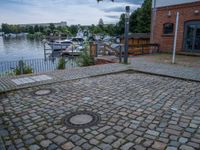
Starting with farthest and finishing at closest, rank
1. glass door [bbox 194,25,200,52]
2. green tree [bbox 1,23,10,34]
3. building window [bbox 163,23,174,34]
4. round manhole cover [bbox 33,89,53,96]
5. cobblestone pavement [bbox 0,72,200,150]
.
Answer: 1. green tree [bbox 1,23,10,34]
2. building window [bbox 163,23,174,34]
3. glass door [bbox 194,25,200,52]
4. round manhole cover [bbox 33,89,53,96]
5. cobblestone pavement [bbox 0,72,200,150]

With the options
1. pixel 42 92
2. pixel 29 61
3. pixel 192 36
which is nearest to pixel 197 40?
pixel 192 36

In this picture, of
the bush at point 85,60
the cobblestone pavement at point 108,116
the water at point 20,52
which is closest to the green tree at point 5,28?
the water at point 20,52

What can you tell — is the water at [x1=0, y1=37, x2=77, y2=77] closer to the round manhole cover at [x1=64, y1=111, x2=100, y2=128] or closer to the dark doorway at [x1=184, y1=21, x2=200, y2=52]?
the round manhole cover at [x1=64, y1=111, x2=100, y2=128]

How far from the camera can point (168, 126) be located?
337cm

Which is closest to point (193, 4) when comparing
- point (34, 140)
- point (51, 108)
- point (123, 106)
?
point (123, 106)

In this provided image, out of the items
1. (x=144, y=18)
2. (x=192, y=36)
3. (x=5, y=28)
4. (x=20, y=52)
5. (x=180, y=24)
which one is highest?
(x=5, y=28)

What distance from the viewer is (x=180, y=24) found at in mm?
13945

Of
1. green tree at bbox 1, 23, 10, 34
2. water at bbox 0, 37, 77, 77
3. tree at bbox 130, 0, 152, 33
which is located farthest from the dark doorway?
green tree at bbox 1, 23, 10, 34

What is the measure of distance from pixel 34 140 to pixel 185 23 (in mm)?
13979

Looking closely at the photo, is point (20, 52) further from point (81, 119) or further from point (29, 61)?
point (81, 119)

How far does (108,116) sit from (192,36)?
12.2m

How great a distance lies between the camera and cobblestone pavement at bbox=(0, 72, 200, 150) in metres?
2.89

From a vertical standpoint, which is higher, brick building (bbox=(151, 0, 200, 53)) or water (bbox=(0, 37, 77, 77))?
brick building (bbox=(151, 0, 200, 53))

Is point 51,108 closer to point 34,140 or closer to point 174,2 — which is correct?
point 34,140
